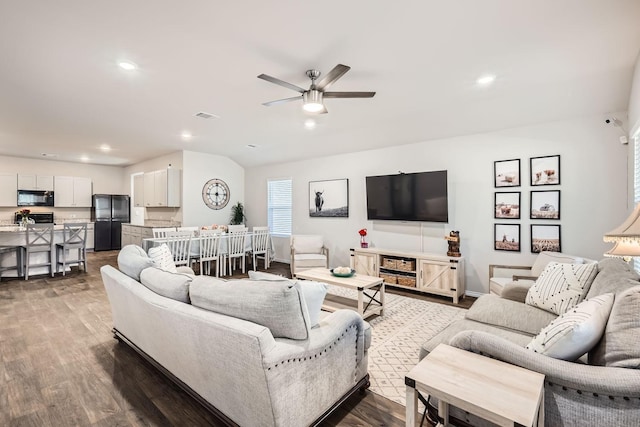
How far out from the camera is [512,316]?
239cm

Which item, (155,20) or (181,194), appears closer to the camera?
(155,20)

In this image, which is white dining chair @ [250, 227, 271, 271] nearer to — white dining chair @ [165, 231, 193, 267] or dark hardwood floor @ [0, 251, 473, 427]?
white dining chair @ [165, 231, 193, 267]

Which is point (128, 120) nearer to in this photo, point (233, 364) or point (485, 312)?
point (233, 364)

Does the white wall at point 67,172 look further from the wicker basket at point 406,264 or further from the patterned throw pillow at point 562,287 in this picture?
the patterned throw pillow at point 562,287

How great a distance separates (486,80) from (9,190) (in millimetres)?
10896

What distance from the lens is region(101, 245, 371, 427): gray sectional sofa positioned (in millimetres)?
1505

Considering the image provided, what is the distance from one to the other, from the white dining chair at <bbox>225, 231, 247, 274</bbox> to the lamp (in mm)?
5730

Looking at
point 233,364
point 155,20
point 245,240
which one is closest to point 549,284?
point 233,364

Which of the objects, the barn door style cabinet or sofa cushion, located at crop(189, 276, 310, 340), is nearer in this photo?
sofa cushion, located at crop(189, 276, 310, 340)

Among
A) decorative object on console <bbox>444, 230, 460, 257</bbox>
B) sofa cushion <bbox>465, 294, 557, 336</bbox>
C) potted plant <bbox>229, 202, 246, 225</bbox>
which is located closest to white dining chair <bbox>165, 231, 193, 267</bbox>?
potted plant <bbox>229, 202, 246, 225</bbox>

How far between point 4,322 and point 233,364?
3852 millimetres

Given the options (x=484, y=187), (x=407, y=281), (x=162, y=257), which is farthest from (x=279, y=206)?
(x=484, y=187)

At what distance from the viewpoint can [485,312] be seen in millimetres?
2502

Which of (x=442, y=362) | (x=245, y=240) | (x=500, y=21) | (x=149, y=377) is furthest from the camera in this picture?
(x=245, y=240)
